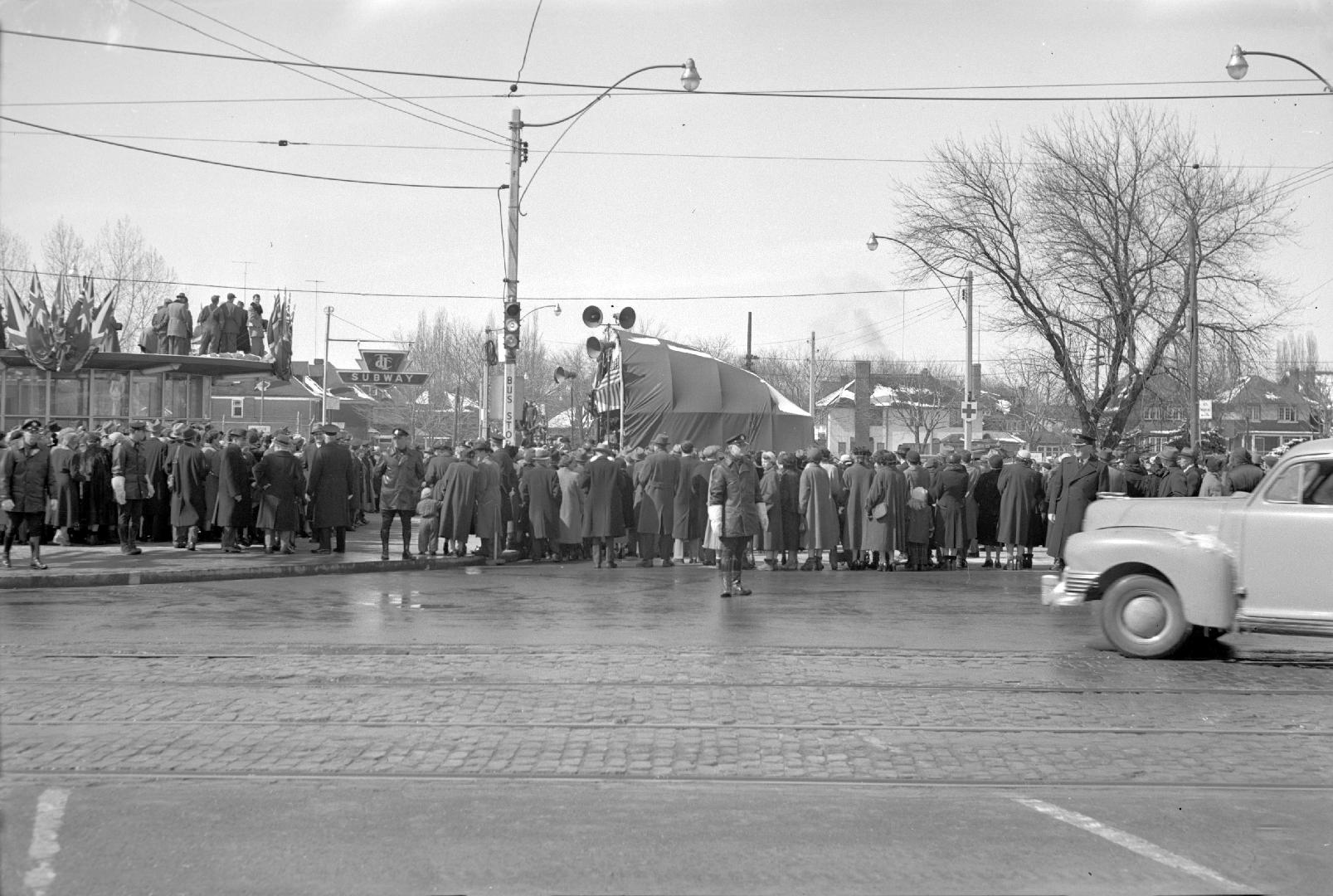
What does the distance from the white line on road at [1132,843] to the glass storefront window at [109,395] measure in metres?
25.6

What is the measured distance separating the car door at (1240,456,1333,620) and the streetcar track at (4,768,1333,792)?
382 centimetres

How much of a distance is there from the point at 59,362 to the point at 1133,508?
21309 mm

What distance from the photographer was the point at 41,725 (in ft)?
26.7

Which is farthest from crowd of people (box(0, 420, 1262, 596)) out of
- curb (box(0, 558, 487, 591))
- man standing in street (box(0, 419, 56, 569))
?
man standing in street (box(0, 419, 56, 569))

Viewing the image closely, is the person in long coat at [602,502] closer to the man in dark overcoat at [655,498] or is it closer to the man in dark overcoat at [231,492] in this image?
the man in dark overcoat at [655,498]

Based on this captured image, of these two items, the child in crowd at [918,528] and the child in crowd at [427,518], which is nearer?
the child in crowd at [427,518]

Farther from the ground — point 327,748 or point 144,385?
point 144,385

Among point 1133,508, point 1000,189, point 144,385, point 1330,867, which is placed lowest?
point 1330,867

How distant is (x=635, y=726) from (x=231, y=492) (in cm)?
1252

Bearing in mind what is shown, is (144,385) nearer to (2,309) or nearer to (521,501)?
(2,309)

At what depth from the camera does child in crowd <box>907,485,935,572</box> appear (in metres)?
19.9

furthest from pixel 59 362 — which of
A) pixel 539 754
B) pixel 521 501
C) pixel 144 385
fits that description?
pixel 539 754

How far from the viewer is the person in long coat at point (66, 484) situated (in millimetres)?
18500

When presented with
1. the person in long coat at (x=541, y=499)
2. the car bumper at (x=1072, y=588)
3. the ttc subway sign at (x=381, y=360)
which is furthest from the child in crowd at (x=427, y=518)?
the ttc subway sign at (x=381, y=360)
